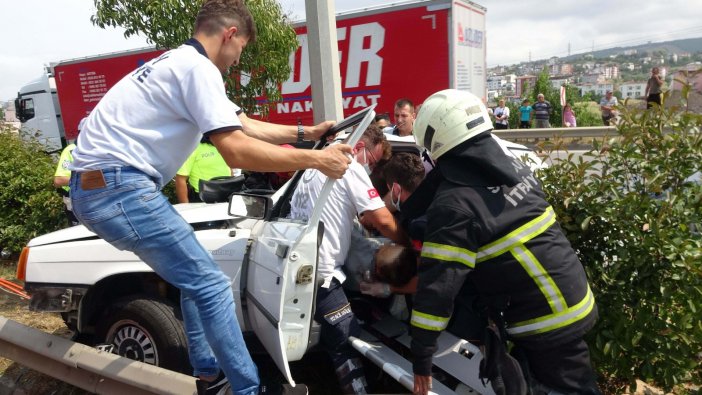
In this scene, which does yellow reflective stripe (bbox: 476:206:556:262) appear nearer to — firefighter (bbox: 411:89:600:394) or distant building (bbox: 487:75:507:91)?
firefighter (bbox: 411:89:600:394)

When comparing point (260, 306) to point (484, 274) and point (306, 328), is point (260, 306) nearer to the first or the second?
point (306, 328)

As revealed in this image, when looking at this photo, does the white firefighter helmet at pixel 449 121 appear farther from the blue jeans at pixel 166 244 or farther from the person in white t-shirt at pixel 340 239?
the blue jeans at pixel 166 244

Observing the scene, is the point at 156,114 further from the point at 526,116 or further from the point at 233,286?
the point at 526,116

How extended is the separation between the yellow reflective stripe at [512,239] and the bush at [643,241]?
0.50 metres

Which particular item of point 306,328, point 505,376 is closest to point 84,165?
point 306,328

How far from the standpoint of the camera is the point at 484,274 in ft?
7.46

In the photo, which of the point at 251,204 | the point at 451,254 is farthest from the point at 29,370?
the point at 451,254

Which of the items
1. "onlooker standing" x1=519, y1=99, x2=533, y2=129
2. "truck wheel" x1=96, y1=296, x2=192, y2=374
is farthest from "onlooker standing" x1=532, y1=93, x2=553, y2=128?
"truck wheel" x1=96, y1=296, x2=192, y2=374

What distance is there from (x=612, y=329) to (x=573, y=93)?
75.8ft

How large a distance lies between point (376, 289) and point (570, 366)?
3.42ft

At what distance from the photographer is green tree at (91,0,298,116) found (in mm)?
6035

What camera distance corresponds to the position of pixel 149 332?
10.7 ft

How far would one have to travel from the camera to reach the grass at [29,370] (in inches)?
151

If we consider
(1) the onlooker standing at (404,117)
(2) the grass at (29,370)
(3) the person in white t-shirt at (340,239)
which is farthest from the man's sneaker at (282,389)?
(1) the onlooker standing at (404,117)
